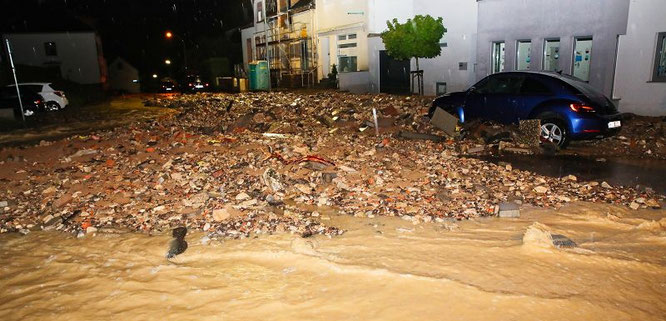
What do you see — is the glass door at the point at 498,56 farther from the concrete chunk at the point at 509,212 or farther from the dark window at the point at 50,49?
the dark window at the point at 50,49

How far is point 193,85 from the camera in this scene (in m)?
34.1

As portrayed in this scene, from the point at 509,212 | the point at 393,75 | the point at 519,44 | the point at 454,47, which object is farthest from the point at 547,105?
the point at 393,75

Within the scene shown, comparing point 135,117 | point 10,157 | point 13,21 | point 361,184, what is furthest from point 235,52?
point 361,184

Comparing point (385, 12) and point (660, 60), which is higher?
point (385, 12)

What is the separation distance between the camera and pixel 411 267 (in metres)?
4.55

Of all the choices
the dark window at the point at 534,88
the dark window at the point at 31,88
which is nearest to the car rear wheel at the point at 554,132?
the dark window at the point at 534,88

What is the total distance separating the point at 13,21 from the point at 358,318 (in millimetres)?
47224

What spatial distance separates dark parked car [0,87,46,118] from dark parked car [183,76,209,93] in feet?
46.4

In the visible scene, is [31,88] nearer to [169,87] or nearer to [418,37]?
[169,87]

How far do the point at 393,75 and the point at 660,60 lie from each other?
12987mm

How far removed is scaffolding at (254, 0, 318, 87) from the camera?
32.0 m

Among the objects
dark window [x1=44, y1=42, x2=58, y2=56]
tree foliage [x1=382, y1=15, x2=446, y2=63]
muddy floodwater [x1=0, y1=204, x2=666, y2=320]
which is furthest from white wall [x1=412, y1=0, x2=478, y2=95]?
dark window [x1=44, y1=42, x2=58, y2=56]

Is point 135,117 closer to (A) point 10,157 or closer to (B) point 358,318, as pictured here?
(A) point 10,157

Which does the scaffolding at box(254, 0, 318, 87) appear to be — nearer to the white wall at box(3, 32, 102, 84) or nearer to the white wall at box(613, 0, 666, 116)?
the white wall at box(3, 32, 102, 84)
